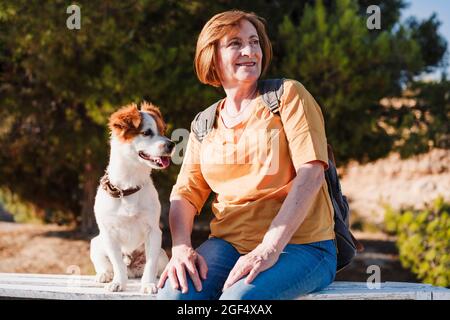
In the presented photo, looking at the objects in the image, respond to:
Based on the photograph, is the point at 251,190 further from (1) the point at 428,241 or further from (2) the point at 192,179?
(1) the point at 428,241

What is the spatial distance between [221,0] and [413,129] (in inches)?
122

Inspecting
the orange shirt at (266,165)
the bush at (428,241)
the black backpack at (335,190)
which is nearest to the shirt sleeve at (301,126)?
the orange shirt at (266,165)

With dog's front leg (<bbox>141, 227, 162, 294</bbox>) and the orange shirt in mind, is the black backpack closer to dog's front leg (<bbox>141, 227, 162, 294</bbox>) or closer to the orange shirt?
the orange shirt

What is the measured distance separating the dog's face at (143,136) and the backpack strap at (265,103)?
0.55ft

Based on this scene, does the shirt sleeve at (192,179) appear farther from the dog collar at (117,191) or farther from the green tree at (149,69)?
the green tree at (149,69)

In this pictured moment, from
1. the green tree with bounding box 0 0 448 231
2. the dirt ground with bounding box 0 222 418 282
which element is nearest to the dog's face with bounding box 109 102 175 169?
the green tree with bounding box 0 0 448 231

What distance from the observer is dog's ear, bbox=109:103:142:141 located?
3124 mm

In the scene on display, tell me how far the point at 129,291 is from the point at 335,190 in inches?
43.9

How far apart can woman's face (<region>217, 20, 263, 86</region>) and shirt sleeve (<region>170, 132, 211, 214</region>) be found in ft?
1.34

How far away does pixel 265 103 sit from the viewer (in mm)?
2791

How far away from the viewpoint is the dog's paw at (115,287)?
294cm

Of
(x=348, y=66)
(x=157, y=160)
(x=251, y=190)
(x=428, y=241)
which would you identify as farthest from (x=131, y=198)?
(x=348, y=66)

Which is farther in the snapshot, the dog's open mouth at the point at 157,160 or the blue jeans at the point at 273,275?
the dog's open mouth at the point at 157,160

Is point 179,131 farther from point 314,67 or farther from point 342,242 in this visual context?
point 342,242
